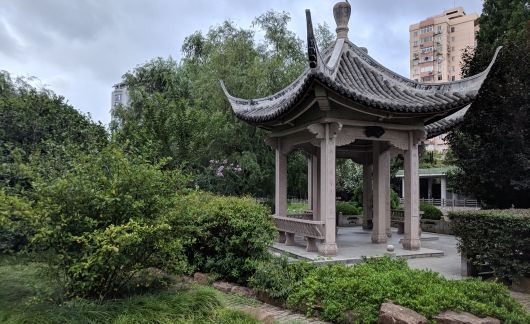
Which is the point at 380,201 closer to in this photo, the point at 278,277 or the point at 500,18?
the point at 278,277

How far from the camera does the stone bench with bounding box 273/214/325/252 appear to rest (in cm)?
805

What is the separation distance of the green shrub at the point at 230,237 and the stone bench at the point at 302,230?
1.67 m

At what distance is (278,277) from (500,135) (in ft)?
24.1

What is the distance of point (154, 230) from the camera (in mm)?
4633

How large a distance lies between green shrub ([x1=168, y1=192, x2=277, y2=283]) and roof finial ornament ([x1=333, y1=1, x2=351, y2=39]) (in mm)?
5311

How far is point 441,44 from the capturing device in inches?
2835

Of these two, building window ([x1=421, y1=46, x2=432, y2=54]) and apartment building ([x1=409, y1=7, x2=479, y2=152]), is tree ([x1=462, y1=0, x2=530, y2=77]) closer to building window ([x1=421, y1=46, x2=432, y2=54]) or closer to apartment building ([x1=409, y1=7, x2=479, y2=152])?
apartment building ([x1=409, y1=7, x2=479, y2=152])

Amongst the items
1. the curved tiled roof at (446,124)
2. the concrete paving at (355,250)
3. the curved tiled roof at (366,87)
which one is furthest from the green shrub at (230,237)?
the curved tiled roof at (446,124)

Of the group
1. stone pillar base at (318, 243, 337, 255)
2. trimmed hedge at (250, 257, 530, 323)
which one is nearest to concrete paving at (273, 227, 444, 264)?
stone pillar base at (318, 243, 337, 255)

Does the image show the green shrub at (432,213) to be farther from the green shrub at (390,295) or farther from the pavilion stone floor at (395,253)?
the green shrub at (390,295)

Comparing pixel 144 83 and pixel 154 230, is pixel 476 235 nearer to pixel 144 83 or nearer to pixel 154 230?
pixel 154 230

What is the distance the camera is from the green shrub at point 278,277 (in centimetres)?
527

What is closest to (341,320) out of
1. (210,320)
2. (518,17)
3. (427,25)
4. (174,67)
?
(210,320)

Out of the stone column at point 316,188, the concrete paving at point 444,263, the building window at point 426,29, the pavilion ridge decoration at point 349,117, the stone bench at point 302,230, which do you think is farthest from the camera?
the building window at point 426,29
